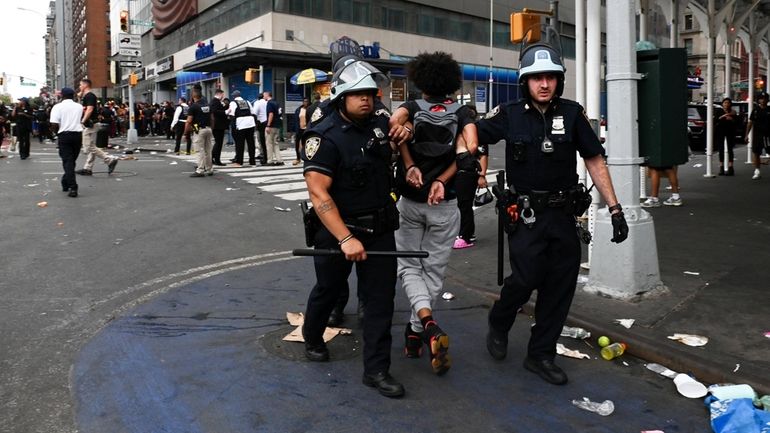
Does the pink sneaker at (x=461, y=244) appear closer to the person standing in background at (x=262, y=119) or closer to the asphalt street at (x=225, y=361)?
the asphalt street at (x=225, y=361)

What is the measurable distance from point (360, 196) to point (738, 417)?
89.0 inches

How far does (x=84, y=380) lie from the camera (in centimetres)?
398

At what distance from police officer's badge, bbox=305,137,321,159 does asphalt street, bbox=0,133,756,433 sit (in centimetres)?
137

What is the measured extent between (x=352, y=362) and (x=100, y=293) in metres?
2.83

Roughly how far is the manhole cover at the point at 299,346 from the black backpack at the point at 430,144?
3.74 feet

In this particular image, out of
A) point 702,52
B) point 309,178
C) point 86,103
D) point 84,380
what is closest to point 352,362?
point 309,178

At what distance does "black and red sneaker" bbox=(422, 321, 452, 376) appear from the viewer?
153 inches

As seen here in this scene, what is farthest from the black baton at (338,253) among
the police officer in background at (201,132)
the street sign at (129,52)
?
the street sign at (129,52)

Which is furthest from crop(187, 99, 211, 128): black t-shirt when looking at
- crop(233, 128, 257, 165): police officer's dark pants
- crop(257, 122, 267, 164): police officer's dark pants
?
crop(257, 122, 267, 164): police officer's dark pants

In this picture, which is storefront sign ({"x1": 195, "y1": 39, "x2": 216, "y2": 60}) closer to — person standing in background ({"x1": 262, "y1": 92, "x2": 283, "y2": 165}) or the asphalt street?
person standing in background ({"x1": 262, "y1": 92, "x2": 283, "y2": 165})

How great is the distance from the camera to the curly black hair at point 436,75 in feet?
14.3

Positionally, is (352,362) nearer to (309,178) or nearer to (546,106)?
(309,178)

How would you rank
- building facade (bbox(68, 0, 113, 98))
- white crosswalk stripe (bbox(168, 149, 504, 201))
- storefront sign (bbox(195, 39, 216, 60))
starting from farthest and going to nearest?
building facade (bbox(68, 0, 113, 98)), storefront sign (bbox(195, 39, 216, 60)), white crosswalk stripe (bbox(168, 149, 504, 201))

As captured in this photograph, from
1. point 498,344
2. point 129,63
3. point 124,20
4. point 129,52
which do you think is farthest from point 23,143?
point 498,344
